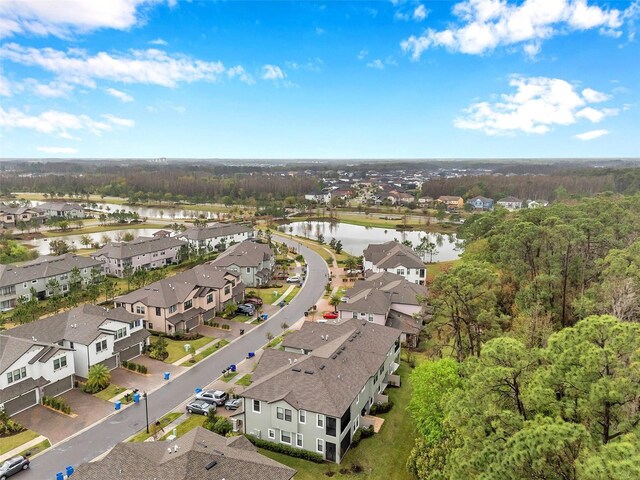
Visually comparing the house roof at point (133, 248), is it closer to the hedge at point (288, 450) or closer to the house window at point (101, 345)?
the house window at point (101, 345)

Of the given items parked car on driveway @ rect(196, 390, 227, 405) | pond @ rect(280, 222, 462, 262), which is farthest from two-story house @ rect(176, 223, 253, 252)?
parked car on driveway @ rect(196, 390, 227, 405)

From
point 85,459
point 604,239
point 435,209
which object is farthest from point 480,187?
point 85,459

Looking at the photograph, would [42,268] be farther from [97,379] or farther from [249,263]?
[97,379]

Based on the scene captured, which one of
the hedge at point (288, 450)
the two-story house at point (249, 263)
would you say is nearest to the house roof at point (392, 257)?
the two-story house at point (249, 263)

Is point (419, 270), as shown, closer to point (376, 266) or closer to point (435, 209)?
point (376, 266)

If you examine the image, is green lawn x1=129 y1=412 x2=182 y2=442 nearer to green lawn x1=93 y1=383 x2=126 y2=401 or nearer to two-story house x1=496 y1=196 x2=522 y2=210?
green lawn x1=93 y1=383 x2=126 y2=401

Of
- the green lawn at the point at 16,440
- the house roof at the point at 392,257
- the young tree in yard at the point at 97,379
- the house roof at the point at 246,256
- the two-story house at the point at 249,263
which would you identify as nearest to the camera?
the green lawn at the point at 16,440

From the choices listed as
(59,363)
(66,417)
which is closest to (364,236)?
(59,363)
